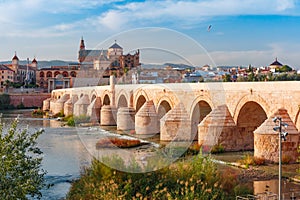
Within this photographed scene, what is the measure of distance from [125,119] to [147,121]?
540cm

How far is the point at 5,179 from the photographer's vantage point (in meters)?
7.57

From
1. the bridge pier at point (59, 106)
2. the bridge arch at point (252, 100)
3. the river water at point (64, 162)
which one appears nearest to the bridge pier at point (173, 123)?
the bridge arch at point (252, 100)

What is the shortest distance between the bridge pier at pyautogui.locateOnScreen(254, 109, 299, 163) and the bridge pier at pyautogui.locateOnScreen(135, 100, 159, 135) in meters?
7.57

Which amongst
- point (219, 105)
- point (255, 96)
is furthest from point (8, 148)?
point (219, 105)

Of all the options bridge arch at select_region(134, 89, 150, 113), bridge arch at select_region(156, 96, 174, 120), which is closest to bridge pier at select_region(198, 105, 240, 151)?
bridge arch at select_region(156, 96, 174, 120)

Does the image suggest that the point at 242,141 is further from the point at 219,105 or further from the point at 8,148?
the point at 8,148

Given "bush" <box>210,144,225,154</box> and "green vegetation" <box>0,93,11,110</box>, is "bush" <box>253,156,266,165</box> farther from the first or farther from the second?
"green vegetation" <box>0,93,11,110</box>

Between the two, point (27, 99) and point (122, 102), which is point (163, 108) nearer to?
point (122, 102)

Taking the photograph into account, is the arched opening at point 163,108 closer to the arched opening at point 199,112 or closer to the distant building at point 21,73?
the arched opening at point 199,112

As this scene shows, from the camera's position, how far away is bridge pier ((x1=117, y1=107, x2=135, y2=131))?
78.7ft

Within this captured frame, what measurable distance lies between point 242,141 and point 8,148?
1043 cm

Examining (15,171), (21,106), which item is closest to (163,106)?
(15,171)

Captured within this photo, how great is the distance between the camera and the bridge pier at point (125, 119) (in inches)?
945

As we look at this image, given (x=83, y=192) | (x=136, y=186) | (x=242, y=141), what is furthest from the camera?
(x=242, y=141)
